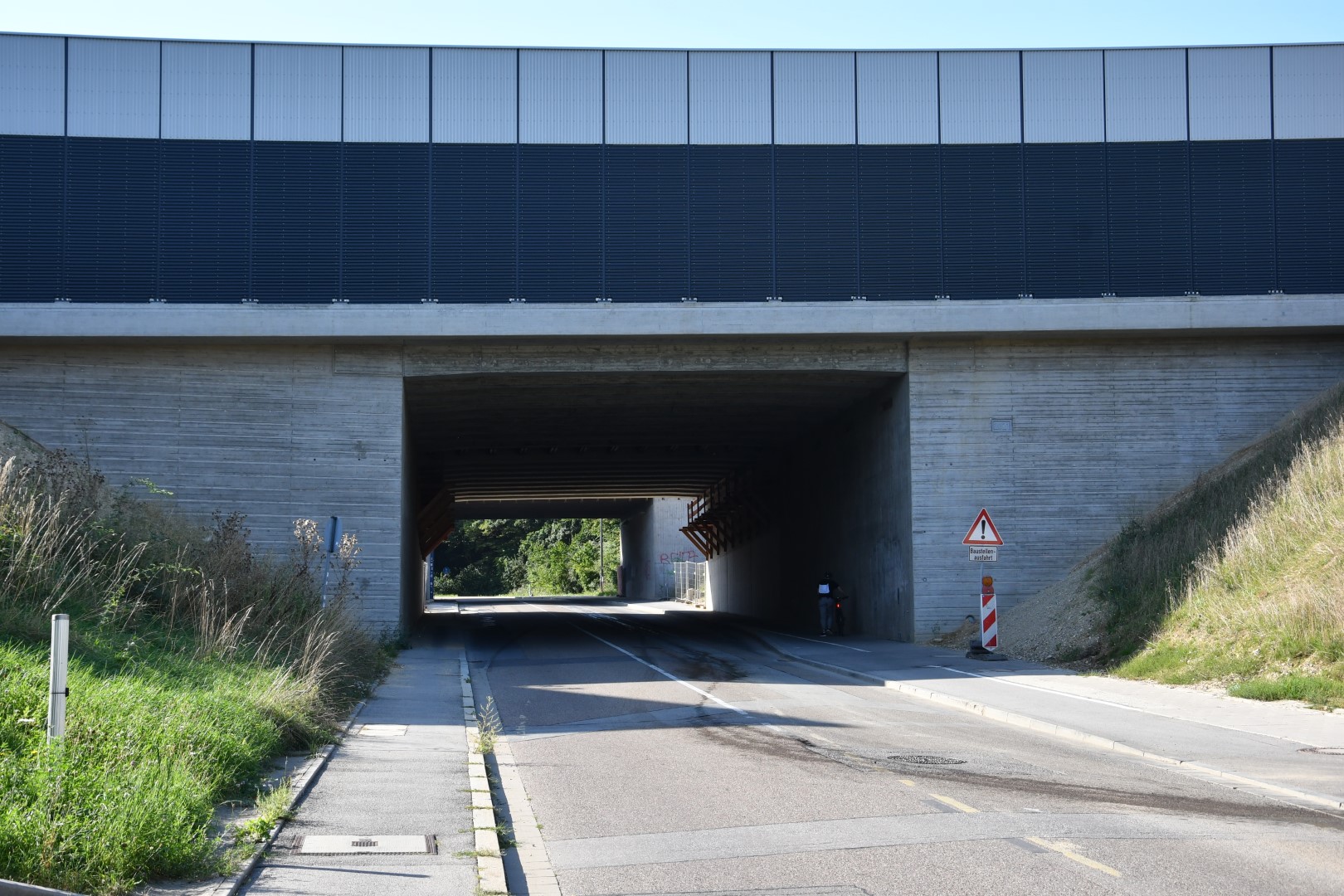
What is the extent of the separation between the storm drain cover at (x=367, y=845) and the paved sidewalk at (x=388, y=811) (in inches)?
2.2

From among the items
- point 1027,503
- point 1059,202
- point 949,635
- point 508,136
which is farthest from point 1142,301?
point 508,136

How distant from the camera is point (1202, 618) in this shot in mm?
18422

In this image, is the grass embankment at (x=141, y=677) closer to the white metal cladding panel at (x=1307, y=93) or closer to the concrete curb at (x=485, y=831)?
the concrete curb at (x=485, y=831)

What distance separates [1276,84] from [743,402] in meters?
14.7

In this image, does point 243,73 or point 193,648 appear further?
point 243,73

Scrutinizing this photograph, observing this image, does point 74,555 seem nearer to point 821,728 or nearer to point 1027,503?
point 821,728

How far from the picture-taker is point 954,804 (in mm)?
8711

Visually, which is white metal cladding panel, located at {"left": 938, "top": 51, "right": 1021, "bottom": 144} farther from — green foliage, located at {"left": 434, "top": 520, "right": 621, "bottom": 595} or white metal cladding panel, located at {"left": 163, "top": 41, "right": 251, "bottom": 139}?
green foliage, located at {"left": 434, "top": 520, "right": 621, "bottom": 595}

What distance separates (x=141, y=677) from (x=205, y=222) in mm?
18689

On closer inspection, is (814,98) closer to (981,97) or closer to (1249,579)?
(981,97)

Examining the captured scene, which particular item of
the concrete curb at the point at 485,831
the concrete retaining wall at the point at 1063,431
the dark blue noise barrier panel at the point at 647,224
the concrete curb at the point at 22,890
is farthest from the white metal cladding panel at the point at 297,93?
the concrete curb at the point at 22,890

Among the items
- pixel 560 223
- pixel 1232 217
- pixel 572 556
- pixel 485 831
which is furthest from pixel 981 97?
pixel 572 556

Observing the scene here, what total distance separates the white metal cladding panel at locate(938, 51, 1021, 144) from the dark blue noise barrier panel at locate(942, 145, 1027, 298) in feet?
1.13

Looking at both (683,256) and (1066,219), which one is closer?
(683,256)
